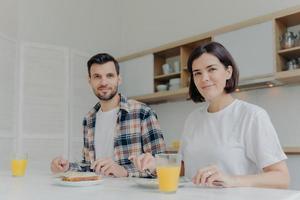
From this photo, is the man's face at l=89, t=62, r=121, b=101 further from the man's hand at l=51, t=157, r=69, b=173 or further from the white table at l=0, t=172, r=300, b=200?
the white table at l=0, t=172, r=300, b=200

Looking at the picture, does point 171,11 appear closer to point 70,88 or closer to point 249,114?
point 70,88

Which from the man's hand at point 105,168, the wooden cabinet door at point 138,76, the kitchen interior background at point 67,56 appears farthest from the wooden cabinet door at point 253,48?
the man's hand at point 105,168

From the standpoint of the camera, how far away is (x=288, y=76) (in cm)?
267

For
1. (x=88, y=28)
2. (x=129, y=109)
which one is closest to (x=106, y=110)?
(x=129, y=109)

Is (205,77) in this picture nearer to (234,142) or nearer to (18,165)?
(234,142)

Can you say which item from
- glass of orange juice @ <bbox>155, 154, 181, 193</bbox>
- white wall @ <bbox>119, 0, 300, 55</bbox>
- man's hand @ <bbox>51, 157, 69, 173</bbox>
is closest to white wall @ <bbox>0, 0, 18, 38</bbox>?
white wall @ <bbox>119, 0, 300, 55</bbox>

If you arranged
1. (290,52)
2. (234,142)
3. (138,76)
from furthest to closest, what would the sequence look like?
1. (138,76)
2. (290,52)
3. (234,142)

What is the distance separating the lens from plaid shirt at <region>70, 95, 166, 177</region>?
6.75ft

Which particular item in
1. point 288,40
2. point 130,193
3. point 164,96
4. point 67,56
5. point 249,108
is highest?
point 67,56

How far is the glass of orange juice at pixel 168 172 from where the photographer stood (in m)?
1.05

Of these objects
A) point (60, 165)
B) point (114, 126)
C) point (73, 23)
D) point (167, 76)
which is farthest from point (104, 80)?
point (73, 23)

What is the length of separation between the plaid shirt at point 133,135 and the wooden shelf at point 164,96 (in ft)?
4.52

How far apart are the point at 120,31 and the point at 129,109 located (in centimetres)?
282

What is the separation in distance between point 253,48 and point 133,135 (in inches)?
55.3
